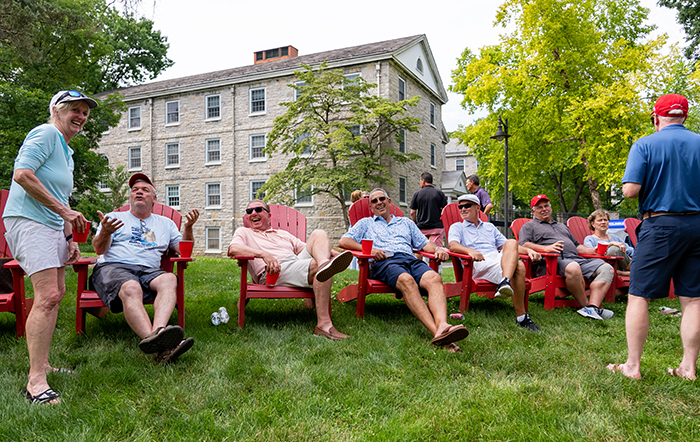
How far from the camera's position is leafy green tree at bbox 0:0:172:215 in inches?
257

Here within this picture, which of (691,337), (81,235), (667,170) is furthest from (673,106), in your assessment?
(81,235)

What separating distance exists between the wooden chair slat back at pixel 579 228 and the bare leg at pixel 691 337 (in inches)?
139

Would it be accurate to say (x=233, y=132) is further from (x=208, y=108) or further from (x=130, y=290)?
(x=130, y=290)

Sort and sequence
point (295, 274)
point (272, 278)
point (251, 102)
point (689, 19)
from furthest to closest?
1. point (251, 102)
2. point (689, 19)
3. point (295, 274)
4. point (272, 278)

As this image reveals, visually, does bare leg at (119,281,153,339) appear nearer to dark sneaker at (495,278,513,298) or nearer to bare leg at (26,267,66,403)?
bare leg at (26,267,66,403)

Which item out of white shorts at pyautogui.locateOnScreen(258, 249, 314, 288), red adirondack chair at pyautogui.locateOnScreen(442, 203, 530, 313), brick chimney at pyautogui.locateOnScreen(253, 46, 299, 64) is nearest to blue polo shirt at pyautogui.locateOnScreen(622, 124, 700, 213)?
red adirondack chair at pyautogui.locateOnScreen(442, 203, 530, 313)

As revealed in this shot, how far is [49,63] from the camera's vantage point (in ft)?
36.5

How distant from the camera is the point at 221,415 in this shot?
6.97 feet

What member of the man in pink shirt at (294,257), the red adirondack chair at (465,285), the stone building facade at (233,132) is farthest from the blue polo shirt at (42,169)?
the stone building facade at (233,132)

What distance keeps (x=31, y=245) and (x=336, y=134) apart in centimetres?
1318

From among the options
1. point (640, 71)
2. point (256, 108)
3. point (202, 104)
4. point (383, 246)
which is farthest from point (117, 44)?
point (383, 246)

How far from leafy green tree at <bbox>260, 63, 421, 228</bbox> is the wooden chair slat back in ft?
32.0

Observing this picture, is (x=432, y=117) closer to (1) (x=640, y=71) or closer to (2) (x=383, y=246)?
(1) (x=640, y=71)

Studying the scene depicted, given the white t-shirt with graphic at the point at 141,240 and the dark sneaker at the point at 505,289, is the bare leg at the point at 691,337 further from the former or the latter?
the white t-shirt with graphic at the point at 141,240
